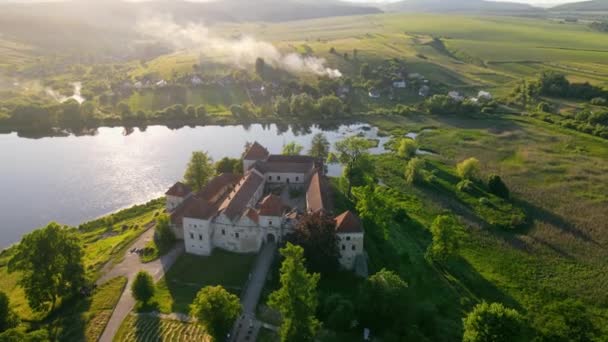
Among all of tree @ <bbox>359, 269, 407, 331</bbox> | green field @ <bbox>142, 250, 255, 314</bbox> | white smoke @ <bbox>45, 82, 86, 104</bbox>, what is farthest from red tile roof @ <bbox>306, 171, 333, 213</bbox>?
white smoke @ <bbox>45, 82, 86, 104</bbox>

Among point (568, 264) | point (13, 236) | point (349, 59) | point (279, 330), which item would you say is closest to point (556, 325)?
point (568, 264)

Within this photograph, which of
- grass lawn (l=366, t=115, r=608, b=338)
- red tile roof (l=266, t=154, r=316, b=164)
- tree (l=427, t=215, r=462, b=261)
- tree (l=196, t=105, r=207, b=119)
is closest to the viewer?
grass lawn (l=366, t=115, r=608, b=338)

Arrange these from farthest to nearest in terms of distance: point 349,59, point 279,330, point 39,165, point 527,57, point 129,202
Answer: point 527,57
point 349,59
point 39,165
point 129,202
point 279,330

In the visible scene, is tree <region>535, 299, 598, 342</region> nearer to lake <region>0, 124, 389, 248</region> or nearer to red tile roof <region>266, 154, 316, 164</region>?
red tile roof <region>266, 154, 316, 164</region>

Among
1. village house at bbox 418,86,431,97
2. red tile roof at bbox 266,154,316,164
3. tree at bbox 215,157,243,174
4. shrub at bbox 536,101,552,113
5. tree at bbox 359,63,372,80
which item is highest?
tree at bbox 359,63,372,80

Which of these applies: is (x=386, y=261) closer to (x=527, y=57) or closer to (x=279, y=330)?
(x=279, y=330)

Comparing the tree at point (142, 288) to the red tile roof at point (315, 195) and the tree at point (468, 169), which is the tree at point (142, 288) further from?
the tree at point (468, 169)

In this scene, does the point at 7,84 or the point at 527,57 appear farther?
the point at 527,57

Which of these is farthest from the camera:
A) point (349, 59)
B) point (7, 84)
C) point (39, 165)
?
point (349, 59)
